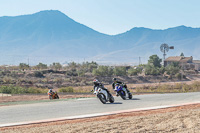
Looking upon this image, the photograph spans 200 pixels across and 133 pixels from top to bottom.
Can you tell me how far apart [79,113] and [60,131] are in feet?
12.9

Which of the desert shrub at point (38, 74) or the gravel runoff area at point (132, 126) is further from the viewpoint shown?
the desert shrub at point (38, 74)

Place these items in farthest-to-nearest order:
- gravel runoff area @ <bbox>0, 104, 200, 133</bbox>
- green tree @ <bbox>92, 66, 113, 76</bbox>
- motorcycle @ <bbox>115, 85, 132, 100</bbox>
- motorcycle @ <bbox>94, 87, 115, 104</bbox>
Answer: green tree @ <bbox>92, 66, 113, 76</bbox>
motorcycle @ <bbox>115, 85, 132, 100</bbox>
motorcycle @ <bbox>94, 87, 115, 104</bbox>
gravel runoff area @ <bbox>0, 104, 200, 133</bbox>

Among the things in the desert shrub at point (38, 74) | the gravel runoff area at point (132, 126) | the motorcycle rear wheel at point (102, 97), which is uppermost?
the desert shrub at point (38, 74)

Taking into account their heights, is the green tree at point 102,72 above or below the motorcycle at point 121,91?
above

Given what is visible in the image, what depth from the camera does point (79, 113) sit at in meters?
13.9

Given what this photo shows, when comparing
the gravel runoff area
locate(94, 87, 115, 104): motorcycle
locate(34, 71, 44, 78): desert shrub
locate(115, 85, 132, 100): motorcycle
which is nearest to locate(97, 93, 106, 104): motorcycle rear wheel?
locate(94, 87, 115, 104): motorcycle

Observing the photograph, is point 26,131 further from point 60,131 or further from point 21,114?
point 21,114

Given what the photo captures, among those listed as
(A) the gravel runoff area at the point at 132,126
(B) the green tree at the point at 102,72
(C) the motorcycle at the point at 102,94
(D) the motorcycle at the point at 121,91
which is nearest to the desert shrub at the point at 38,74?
Answer: (B) the green tree at the point at 102,72

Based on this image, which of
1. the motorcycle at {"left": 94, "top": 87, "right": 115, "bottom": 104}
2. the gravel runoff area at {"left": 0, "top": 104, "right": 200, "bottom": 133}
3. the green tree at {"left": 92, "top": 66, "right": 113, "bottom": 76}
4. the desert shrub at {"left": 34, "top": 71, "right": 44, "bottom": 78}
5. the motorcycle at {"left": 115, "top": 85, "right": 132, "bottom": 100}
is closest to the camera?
the gravel runoff area at {"left": 0, "top": 104, "right": 200, "bottom": 133}

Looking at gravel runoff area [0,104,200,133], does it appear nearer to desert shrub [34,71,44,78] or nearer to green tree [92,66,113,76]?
desert shrub [34,71,44,78]

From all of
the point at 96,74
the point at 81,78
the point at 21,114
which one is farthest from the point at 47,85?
the point at 21,114

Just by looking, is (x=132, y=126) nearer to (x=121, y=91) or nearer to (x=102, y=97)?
(x=102, y=97)

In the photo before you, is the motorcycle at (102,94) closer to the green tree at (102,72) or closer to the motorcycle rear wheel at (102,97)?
the motorcycle rear wheel at (102,97)

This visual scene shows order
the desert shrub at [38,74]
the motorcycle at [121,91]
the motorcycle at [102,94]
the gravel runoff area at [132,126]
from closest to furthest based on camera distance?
the gravel runoff area at [132,126], the motorcycle at [102,94], the motorcycle at [121,91], the desert shrub at [38,74]
